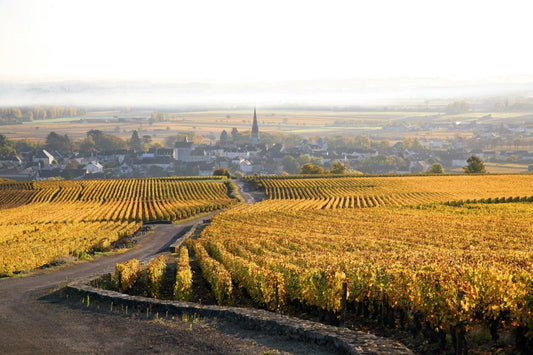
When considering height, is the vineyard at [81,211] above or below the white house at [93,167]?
above

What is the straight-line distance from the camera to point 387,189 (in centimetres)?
8131

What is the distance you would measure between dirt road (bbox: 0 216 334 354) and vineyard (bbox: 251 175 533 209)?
4602 centimetres

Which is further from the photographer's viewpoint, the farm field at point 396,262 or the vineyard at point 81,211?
the vineyard at point 81,211

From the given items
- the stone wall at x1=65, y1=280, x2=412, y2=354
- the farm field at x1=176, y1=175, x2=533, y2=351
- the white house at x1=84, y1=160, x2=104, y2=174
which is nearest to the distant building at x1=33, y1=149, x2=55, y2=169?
the white house at x1=84, y1=160, x2=104, y2=174

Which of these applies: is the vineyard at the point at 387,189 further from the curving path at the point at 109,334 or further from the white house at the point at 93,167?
the white house at the point at 93,167

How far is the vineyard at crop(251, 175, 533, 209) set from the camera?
221 feet

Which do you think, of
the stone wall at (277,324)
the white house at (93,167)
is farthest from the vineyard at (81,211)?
the white house at (93,167)

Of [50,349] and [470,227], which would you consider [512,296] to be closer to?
[50,349]

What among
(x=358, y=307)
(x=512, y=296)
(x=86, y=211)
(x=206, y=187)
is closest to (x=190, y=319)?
(x=358, y=307)

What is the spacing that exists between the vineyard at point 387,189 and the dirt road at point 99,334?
4602cm

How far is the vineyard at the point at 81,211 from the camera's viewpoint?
3316 centimetres

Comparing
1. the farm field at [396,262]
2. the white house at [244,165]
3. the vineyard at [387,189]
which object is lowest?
the white house at [244,165]

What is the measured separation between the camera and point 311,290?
1530 cm

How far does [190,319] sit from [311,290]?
3.42 metres
